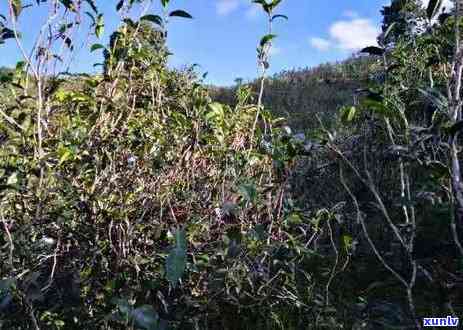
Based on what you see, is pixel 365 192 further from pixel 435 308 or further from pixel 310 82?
pixel 310 82

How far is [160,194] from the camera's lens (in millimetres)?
2521

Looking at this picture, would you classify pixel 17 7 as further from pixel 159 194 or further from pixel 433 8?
pixel 433 8

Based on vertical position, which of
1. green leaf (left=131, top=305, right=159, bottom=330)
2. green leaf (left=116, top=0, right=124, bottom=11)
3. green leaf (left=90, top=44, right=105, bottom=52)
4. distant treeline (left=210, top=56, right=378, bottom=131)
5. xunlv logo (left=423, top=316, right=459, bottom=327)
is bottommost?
xunlv logo (left=423, top=316, right=459, bottom=327)

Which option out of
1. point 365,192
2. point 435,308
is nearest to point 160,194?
point 435,308

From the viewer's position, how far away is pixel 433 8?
2.10 metres

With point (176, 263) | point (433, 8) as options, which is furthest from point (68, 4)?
point (433, 8)

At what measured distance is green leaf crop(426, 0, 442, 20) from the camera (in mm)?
2084

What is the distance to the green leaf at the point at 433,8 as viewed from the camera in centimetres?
208

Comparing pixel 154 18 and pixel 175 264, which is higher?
pixel 154 18

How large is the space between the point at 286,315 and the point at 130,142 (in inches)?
47.4

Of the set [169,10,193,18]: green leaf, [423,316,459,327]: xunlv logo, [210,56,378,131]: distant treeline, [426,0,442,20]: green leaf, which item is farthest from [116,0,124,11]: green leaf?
[210,56,378,131]: distant treeline

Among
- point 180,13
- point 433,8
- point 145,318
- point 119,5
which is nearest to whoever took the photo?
point 145,318

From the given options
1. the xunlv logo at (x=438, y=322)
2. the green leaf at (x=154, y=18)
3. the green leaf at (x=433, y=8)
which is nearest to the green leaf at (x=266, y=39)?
the green leaf at (x=154, y=18)

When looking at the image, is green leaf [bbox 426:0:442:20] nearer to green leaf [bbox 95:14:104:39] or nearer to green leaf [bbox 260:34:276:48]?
green leaf [bbox 260:34:276:48]
